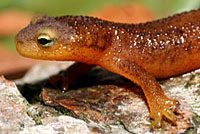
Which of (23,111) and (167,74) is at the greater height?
(167,74)

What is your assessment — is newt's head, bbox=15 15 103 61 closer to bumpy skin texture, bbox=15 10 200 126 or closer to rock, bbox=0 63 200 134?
bumpy skin texture, bbox=15 10 200 126

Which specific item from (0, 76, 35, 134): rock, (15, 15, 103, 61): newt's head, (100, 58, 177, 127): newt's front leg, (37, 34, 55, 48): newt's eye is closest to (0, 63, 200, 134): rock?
(0, 76, 35, 134): rock

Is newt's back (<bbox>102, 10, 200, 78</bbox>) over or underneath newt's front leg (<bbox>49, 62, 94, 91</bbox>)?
over

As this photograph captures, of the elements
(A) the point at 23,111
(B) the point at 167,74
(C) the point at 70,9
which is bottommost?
(A) the point at 23,111

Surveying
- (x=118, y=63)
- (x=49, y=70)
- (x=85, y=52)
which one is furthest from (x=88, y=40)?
(x=49, y=70)

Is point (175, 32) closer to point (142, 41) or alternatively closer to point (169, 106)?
point (142, 41)

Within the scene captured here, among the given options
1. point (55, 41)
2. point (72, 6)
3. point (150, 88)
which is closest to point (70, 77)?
point (55, 41)
